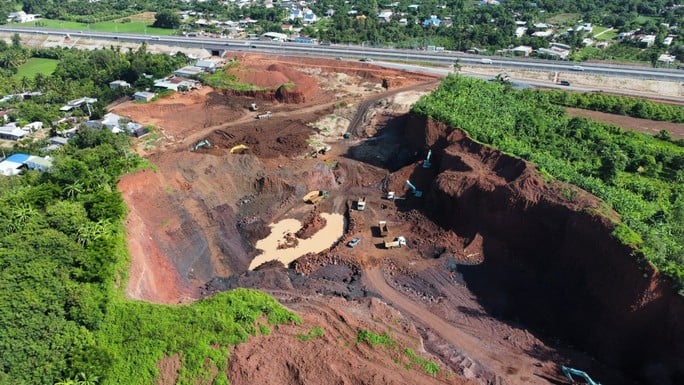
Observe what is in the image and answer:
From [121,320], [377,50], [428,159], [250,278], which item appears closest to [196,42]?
[377,50]

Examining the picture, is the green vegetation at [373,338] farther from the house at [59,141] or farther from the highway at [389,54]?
the highway at [389,54]

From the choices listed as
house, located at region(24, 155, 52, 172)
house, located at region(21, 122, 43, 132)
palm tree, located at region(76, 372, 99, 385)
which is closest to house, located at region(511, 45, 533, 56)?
house, located at region(24, 155, 52, 172)

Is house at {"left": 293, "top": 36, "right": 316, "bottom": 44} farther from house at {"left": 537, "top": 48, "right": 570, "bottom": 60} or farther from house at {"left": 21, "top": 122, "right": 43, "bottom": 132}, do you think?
house at {"left": 21, "top": 122, "right": 43, "bottom": 132}

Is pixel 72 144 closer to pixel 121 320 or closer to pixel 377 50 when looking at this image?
pixel 121 320

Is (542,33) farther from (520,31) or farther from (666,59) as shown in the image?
(666,59)

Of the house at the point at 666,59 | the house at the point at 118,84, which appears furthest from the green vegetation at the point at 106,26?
the house at the point at 666,59

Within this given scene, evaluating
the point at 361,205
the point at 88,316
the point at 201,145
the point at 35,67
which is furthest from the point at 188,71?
the point at 88,316

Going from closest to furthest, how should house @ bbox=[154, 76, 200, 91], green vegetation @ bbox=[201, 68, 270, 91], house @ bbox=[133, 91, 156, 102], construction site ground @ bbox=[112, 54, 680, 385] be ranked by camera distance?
construction site ground @ bbox=[112, 54, 680, 385] < house @ bbox=[133, 91, 156, 102] < house @ bbox=[154, 76, 200, 91] < green vegetation @ bbox=[201, 68, 270, 91]
